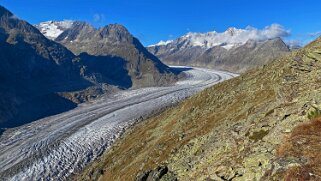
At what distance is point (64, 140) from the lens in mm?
74688

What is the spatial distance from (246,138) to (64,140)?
2115 inches

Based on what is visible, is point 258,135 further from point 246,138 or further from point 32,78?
point 32,78

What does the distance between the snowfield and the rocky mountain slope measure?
39.4ft

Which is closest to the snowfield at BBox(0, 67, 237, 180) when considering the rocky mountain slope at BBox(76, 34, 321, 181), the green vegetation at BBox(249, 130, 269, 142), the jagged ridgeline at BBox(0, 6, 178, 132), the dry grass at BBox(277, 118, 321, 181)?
the rocky mountain slope at BBox(76, 34, 321, 181)

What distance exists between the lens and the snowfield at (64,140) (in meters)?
58.6

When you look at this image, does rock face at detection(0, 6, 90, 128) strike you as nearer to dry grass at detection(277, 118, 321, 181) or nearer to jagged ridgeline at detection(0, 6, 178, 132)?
jagged ridgeline at detection(0, 6, 178, 132)

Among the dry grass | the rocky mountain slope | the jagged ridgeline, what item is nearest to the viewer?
the dry grass

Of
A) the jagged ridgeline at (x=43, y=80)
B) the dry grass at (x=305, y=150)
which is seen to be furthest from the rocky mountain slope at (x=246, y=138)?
the jagged ridgeline at (x=43, y=80)

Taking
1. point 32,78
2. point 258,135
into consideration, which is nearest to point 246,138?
point 258,135

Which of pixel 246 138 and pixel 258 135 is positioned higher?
pixel 258 135

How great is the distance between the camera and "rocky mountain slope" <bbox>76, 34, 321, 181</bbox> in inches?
888

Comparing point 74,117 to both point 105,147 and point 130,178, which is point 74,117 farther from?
point 130,178

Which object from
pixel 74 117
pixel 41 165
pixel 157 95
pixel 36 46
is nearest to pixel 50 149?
pixel 41 165

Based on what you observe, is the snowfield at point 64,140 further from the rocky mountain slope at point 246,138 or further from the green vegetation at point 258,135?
the green vegetation at point 258,135
